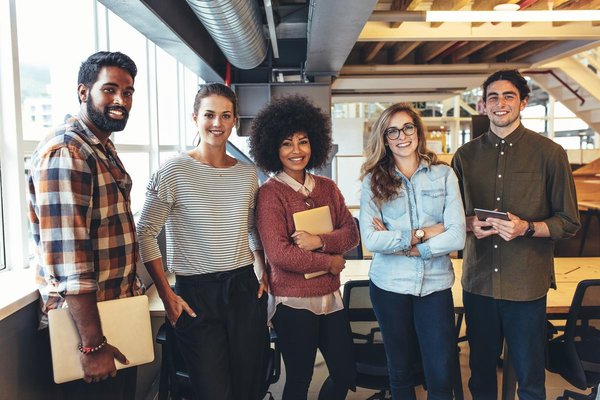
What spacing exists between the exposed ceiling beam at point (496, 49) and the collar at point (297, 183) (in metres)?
4.21

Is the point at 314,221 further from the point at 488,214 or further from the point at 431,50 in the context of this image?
the point at 431,50

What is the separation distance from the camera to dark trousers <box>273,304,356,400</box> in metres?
1.95

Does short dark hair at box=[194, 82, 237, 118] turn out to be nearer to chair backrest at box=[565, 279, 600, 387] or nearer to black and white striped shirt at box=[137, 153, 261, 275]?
black and white striped shirt at box=[137, 153, 261, 275]

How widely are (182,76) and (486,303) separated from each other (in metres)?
4.66

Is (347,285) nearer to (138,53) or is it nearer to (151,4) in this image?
(151,4)

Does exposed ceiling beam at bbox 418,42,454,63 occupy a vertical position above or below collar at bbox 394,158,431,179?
above

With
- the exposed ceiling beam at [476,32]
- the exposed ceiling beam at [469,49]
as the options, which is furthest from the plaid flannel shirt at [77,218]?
the exposed ceiling beam at [469,49]

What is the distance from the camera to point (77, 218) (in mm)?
1439

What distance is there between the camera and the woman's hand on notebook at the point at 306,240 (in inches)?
75.7

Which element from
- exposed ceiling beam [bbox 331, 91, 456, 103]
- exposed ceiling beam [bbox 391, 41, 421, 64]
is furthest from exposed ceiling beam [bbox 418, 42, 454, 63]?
exposed ceiling beam [bbox 331, 91, 456, 103]

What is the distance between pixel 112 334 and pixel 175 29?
1.89 m

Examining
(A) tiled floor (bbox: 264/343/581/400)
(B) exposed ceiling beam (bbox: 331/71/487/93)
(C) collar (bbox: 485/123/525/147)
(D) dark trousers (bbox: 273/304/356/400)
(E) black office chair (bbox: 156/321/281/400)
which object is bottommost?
Answer: (A) tiled floor (bbox: 264/343/581/400)

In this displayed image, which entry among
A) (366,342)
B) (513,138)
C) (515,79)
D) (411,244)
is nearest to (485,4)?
(515,79)

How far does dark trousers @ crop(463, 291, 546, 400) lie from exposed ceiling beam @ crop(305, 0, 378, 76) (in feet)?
5.19
